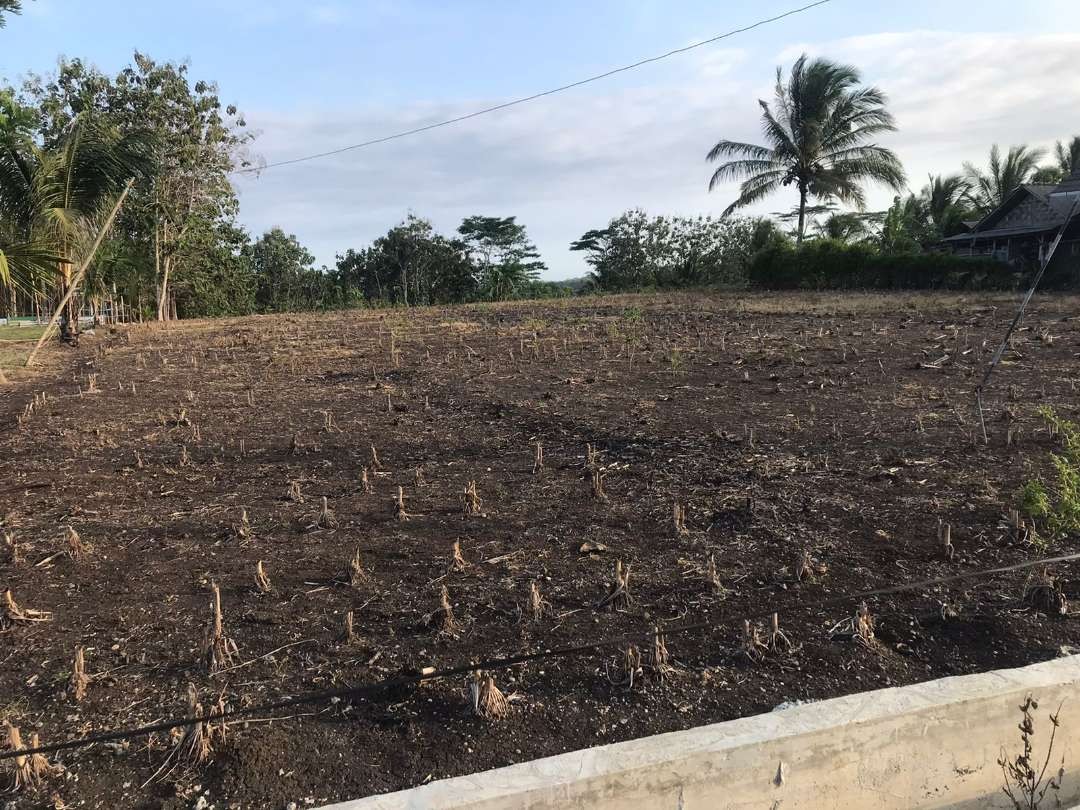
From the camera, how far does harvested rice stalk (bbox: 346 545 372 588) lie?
318cm

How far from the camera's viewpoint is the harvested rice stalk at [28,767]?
2.02m

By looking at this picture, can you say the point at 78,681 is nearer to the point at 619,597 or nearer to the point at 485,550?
the point at 485,550

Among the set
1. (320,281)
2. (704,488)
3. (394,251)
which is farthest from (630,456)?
(320,281)

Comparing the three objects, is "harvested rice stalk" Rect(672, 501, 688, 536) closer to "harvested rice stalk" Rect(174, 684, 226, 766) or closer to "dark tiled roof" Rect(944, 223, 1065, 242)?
"harvested rice stalk" Rect(174, 684, 226, 766)

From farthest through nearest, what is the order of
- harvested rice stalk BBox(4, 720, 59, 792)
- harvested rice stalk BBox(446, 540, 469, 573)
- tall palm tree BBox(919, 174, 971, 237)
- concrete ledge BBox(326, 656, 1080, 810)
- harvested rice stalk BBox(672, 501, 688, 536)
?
tall palm tree BBox(919, 174, 971, 237), harvested rice stalk BBox(672, 501, 688, 536), harvested rice stalk BBox(446, 540, 469, 573), harvested rice stalk BBox(4, 720, 59, 792), concrete ledge BBox(326, 656, 1080, 810)

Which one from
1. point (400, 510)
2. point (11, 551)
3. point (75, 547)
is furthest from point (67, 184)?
point (400, 510)

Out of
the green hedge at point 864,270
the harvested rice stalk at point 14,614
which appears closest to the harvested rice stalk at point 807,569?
the harvested rice stalk at point 14,614

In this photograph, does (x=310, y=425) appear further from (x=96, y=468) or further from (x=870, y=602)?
(x=870, y=602)

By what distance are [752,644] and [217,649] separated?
6.52ft

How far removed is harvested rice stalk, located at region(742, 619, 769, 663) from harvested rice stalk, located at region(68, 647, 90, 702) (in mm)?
2356

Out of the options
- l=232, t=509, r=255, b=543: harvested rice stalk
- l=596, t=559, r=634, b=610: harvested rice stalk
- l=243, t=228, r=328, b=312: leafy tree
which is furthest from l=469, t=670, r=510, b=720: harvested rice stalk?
l=243, t=228, r=328, b=312: leafy tree

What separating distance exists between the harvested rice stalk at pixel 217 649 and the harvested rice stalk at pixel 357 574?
61 cm

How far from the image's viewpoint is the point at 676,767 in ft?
6.45

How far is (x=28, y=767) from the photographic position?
203 cm
